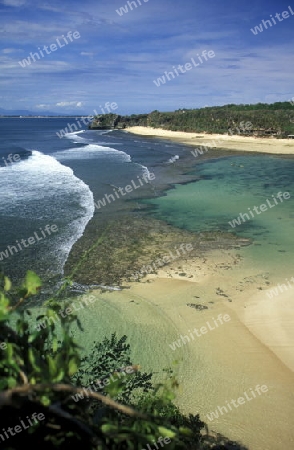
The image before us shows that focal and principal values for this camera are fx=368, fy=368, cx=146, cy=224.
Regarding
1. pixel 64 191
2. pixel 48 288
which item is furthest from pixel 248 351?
pixel 64 191

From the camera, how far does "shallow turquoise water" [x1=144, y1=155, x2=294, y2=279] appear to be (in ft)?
55.5

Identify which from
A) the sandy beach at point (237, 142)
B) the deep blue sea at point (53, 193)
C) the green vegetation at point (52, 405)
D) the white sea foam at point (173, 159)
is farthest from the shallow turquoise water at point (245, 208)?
the sandy beach at point (237, 142)

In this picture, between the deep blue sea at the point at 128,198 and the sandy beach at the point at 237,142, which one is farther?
the sandy beach at the point at 237,142

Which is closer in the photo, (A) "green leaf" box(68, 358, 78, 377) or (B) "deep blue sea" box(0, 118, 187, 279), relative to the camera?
(A) "green leaf" box(68, 358, 78, 377)

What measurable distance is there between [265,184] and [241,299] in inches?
895

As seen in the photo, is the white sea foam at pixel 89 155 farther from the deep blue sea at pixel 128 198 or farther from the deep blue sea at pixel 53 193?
the deep blue sea at pixel 128 198

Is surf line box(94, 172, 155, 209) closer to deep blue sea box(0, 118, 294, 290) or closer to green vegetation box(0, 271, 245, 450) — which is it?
deep blue sea box(0, 118, 294, 290)

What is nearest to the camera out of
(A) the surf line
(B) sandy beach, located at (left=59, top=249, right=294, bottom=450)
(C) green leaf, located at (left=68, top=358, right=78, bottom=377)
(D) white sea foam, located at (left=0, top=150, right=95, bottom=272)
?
(C) green leaf, located at (left=68, top=358, right=78, bottom=377)

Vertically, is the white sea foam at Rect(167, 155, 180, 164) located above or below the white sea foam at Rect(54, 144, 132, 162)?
below

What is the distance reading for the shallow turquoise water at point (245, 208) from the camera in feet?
55.5

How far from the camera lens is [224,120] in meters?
90.6

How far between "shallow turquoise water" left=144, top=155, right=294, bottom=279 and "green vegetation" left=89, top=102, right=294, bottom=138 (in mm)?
39281

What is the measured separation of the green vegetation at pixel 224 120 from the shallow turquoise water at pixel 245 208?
39281 mm

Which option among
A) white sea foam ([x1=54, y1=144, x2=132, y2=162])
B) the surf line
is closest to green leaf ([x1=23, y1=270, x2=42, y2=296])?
the surf line
